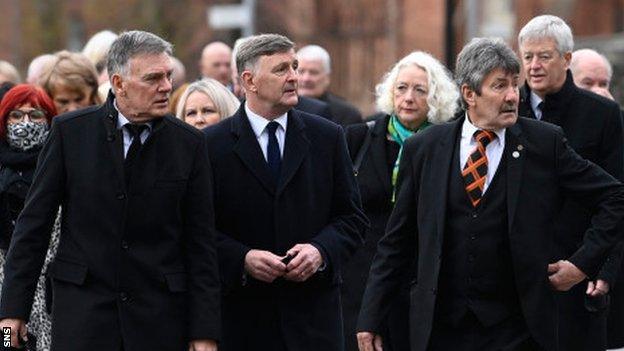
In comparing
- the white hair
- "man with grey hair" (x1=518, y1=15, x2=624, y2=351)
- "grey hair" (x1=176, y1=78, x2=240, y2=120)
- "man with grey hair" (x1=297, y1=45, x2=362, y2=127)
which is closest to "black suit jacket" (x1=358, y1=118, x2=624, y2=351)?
"man with grey hair" (x1=518, y1=15, x2=624, y2=351)

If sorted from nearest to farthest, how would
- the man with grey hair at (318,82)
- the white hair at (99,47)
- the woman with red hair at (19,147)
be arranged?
the woman with red hair at (19,147) < the white hair at (99,47) < the man with grey hair at (318,82)

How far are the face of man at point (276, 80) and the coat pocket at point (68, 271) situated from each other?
1417mm

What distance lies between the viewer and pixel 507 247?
8.50m

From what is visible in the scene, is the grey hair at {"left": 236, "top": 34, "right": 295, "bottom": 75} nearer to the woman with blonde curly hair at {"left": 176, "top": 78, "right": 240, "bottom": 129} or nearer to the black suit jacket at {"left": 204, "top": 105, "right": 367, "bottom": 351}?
the black suit jacket at {"left": 204, "top": 105, "right": 367, "bottom": 351}

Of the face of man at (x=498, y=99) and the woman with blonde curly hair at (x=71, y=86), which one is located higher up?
the face of man at (x=498, y=99)

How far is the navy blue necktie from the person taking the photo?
916 centimetres

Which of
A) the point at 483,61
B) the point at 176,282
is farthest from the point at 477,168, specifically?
the point at 176,282

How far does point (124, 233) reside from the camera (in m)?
Answer: 8.38

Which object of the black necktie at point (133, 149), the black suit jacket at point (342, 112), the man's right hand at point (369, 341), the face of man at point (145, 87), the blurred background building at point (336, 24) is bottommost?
the blurred background building at point (336, 24)

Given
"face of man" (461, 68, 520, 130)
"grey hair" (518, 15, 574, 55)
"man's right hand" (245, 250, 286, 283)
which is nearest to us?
"face of man" (461, 68, 520, 130)

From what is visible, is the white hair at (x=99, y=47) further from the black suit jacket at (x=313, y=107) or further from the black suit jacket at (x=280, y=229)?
the black suit jacket at (x=280, y=229)

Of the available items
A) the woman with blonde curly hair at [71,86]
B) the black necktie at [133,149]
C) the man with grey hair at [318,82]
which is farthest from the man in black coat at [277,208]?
the man with grey hair at [318,82]

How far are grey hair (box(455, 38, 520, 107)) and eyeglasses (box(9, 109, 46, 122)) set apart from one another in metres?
2.81

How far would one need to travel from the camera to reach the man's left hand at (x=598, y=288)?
956cm
